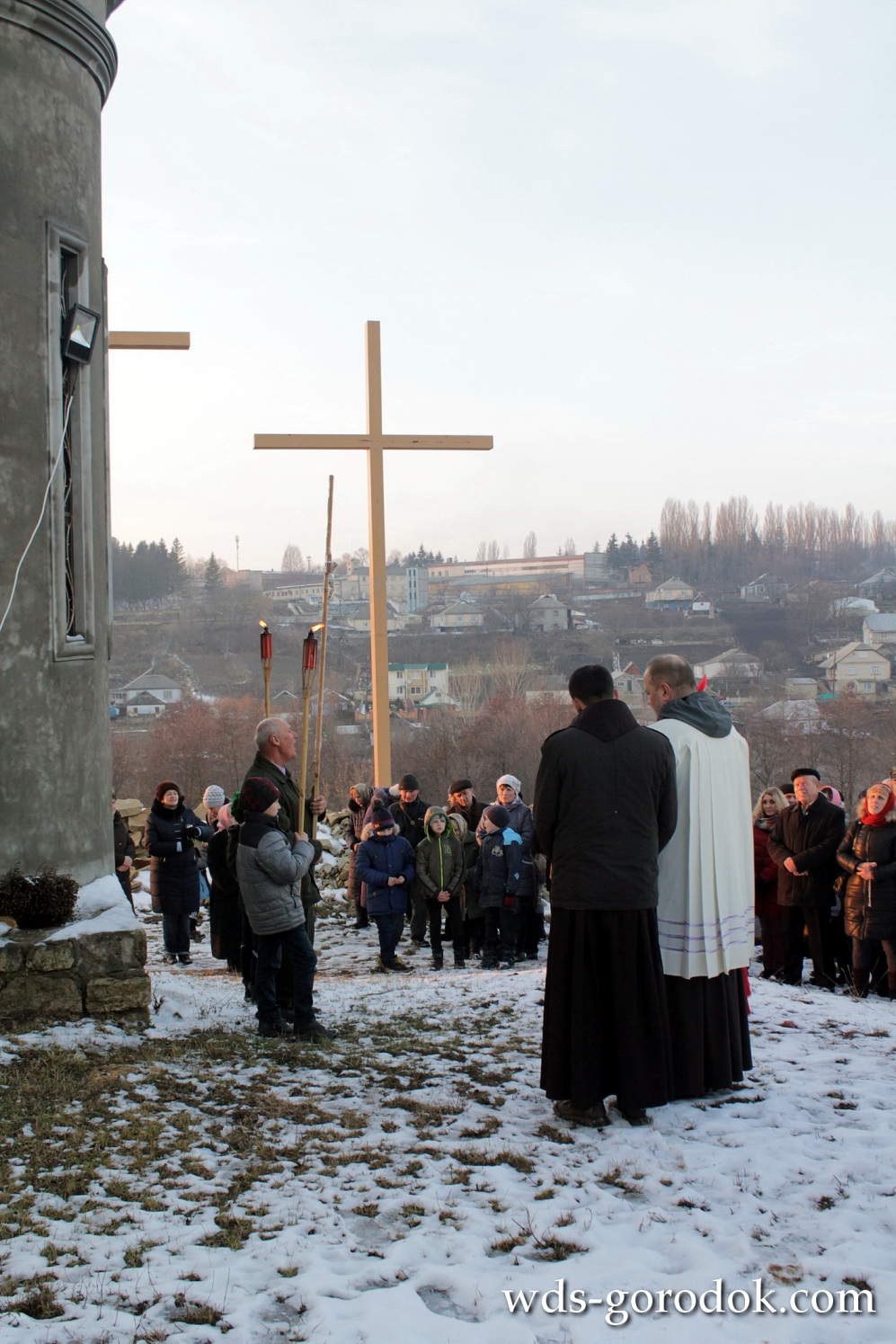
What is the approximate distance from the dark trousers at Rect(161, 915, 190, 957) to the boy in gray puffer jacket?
4.57 metres

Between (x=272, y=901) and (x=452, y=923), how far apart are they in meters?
4.48

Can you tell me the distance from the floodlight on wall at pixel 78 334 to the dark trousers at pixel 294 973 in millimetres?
3790

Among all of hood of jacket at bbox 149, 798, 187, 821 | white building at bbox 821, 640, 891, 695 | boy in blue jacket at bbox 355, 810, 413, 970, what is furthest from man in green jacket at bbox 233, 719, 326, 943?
white building at bbox 821, 640, 891, 695

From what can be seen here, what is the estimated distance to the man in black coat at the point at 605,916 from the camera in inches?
189

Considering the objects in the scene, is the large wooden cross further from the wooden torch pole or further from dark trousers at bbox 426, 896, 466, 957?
the wooden torch pole

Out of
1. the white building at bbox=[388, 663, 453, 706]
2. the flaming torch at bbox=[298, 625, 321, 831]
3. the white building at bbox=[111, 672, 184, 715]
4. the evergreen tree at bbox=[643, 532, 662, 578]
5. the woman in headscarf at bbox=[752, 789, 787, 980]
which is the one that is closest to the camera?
the flaming torch at bbox=[298, 625, 321, 831]

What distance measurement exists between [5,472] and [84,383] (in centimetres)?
100

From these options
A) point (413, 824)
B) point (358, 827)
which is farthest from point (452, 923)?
point (358, 827)

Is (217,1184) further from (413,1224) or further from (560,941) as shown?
(560,941)

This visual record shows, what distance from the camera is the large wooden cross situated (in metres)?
12.9

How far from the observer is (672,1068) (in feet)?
16.5

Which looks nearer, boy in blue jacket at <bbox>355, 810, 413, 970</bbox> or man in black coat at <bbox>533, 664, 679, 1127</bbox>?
man in black coat at <bbox>533, 664, 679, 1127</bbox>

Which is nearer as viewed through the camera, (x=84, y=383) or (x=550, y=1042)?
(x=550, y=1042)

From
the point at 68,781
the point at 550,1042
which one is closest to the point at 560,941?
the point at 550,1042
